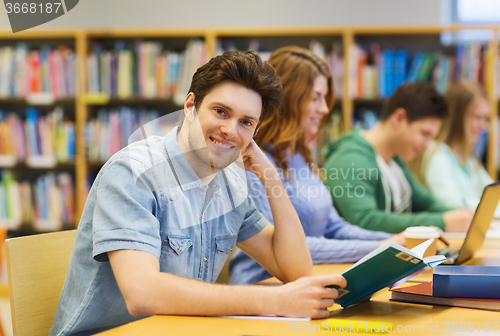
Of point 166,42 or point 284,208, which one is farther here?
point 166,42

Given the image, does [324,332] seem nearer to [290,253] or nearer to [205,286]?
[205,286]

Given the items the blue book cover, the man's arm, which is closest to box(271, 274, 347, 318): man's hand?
the man's arm

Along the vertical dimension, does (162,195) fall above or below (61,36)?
below

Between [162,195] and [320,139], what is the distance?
→ 89.6 inches

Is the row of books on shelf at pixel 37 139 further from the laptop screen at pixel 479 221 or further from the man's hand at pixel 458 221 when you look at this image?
the laptop screen at pixel 479 221

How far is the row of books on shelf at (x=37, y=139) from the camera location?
317 centimetres

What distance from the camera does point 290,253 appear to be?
1168mm

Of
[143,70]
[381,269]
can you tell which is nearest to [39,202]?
[143,70]

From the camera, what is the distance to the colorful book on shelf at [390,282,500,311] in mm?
904

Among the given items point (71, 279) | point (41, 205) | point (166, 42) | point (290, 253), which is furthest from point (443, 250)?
point (41, 205)

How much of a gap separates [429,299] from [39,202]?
2935 mm

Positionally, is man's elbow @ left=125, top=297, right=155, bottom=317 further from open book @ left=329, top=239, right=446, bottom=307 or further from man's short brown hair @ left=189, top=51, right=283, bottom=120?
man's short brown hair @ left=189, top=51, right=283, bottom=120

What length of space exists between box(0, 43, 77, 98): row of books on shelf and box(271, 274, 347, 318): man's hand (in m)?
2.71

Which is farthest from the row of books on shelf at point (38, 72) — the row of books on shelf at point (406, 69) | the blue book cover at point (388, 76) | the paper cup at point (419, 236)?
the paper cup at point (419, 236)
